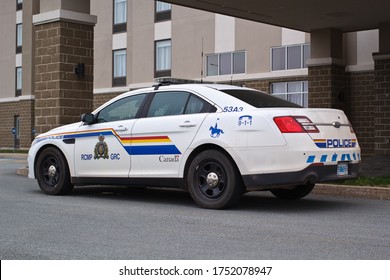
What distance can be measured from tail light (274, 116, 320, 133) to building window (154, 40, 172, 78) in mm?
21502

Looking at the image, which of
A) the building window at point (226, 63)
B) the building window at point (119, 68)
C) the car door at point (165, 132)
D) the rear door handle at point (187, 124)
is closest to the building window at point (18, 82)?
the building window at point (119, 68)

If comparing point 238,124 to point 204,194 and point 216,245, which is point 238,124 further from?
point 216,245

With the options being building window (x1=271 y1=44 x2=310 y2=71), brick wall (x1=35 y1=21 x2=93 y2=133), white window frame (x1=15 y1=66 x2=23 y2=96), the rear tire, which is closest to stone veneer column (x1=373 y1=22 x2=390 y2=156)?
building window (x1=271 y1=44 x2=310 y2=71)

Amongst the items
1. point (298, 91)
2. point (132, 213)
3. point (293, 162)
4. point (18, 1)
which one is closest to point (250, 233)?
point (293, 162)

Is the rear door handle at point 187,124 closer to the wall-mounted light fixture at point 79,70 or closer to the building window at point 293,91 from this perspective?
the wall-mounted light fixture at point 79,70

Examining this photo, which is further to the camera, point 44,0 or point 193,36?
point 193,36

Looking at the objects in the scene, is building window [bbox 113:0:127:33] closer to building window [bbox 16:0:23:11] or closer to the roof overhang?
building window [bbox 16:0:23:11]

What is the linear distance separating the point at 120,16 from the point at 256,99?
24.4 meters

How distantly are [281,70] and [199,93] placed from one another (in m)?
16.8

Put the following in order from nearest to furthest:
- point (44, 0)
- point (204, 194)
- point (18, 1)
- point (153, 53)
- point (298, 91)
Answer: point (204, 194), point (44, 0), point (298, 91), point (153, 53), point (18, 1)

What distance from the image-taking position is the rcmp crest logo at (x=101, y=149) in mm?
8805

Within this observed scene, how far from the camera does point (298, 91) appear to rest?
24047 mm

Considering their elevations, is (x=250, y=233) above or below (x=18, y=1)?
below

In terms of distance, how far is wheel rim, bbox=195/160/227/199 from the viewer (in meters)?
7.61
